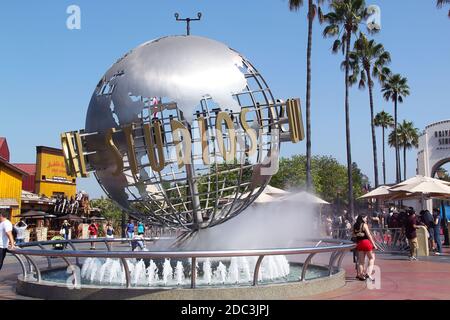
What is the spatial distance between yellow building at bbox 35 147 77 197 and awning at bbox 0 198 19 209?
32.7ft

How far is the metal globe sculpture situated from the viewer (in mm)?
8922

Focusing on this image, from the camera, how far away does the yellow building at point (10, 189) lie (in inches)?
1291

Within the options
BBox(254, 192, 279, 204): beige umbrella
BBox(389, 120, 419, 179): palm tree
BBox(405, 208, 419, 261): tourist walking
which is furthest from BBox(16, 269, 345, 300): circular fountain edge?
BBox(389, 120, 419, 179): palm tree

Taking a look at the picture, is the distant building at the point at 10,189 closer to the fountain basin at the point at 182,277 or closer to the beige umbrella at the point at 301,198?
the beige umbrella at the point at 301,198

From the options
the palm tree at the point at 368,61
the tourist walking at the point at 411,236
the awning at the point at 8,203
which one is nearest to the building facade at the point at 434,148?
the palm tree at the point at 368,61

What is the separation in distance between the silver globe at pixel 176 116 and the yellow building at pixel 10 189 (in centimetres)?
2521

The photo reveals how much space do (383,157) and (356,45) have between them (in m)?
28.6

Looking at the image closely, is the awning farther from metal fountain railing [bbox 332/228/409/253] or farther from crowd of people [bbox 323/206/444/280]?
metal fountain railing [bbox 332/228/409/253]

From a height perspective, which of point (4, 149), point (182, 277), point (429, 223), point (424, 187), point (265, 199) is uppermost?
point (4, 149)

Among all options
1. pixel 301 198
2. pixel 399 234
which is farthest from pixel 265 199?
pixel 399 234

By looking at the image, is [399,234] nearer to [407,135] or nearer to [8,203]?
[8,203]

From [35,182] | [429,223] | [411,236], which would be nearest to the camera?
[411,236]

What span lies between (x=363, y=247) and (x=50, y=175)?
128ft

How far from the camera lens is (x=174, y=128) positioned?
28.7ft
